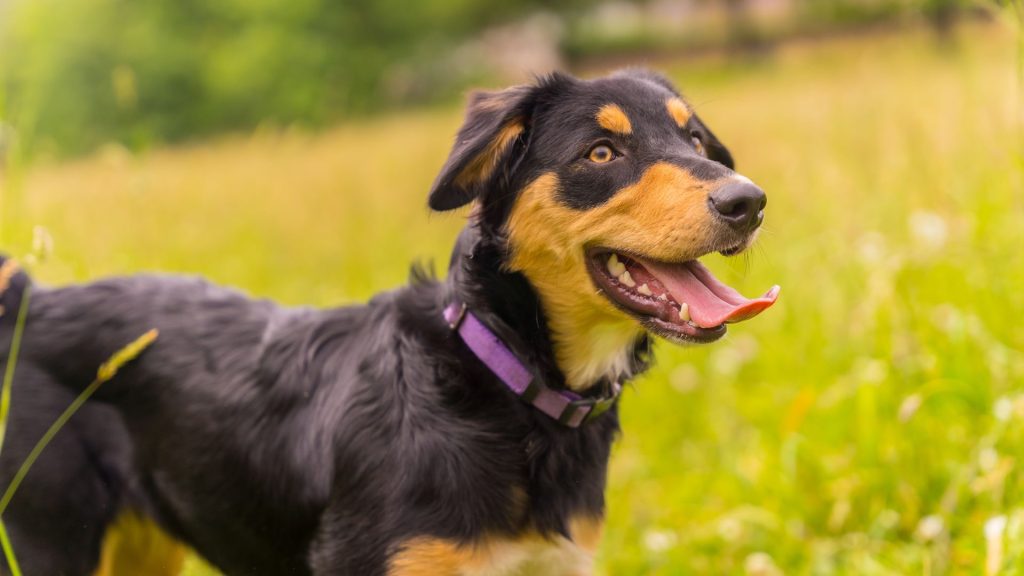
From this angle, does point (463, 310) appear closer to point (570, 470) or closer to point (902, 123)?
point (570, 470)

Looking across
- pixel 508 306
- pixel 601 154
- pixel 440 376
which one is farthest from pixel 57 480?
pixel 601 154

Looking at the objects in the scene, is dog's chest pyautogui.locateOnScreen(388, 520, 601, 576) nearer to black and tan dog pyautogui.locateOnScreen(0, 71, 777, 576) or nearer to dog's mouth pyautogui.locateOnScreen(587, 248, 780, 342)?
black and tan dog pyautogui.locateOnScreen(0, 71, 777, 576)

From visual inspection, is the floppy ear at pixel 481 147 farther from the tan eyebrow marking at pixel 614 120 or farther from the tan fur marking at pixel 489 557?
the tan fur marking at pixel 489 557

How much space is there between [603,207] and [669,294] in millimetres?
300

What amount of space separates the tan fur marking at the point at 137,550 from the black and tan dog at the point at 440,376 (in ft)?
0.11

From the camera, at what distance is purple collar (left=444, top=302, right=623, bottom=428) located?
9.08 feet

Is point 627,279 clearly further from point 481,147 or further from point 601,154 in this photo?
point 481,147

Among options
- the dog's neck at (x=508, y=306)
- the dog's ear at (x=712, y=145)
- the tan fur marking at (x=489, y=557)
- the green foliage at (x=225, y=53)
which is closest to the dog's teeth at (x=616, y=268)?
→ the dog's neck at (x=508, y=306)

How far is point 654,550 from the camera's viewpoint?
4.16 m

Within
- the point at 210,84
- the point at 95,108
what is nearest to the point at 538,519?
the point at 95,108

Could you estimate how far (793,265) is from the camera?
250 inches

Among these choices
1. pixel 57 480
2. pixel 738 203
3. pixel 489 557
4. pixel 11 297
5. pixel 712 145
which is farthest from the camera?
pixel 712 145

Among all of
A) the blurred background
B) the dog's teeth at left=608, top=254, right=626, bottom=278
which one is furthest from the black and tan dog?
the blurred background

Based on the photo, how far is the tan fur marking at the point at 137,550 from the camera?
316 cm
